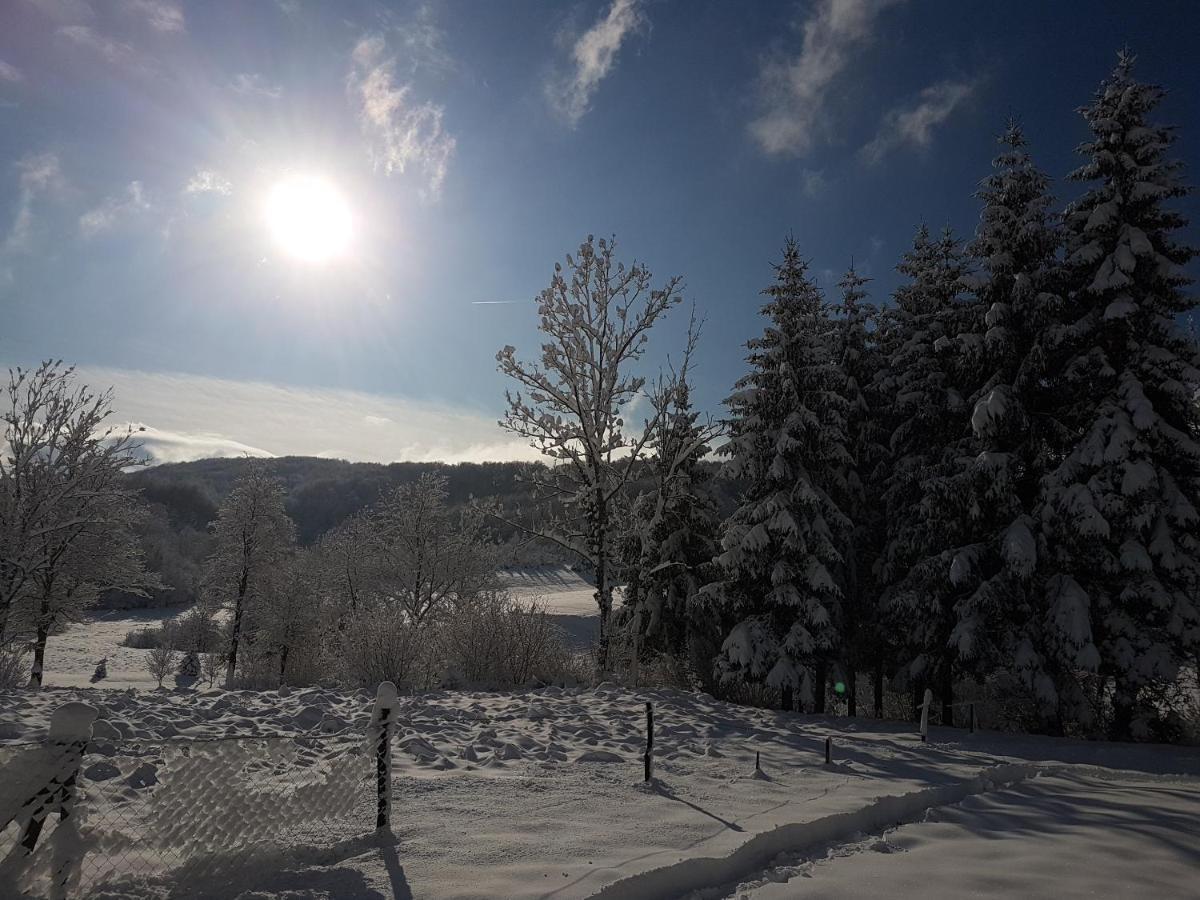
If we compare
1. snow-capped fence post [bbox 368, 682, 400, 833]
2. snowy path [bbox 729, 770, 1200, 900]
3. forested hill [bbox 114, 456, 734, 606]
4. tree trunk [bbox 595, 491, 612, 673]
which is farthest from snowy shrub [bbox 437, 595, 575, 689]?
forested hill [bbox 114, 456, 734, 606]

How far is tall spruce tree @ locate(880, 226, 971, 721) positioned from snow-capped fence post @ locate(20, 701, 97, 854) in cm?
1582

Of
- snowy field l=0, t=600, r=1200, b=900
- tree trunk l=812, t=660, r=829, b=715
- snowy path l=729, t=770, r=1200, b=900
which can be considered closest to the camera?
snowy field l=0, t=600, r=1200, b=900

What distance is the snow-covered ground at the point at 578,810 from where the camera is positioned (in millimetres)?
4086

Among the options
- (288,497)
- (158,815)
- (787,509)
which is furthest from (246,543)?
(158,815)

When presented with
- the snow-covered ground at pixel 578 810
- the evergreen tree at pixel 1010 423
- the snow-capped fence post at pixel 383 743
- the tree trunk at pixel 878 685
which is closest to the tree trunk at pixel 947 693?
the evergreen tree at pixel 1010 423

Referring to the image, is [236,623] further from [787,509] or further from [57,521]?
[787,509]

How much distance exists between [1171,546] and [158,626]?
2261 inches

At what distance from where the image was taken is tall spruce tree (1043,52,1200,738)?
12852mm

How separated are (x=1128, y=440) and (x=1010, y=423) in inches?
91.5

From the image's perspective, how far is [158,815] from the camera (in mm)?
3930

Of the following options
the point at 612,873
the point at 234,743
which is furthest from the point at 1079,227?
the point at 234,743

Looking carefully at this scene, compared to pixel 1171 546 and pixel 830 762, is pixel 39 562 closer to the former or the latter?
A: pixel 830 762

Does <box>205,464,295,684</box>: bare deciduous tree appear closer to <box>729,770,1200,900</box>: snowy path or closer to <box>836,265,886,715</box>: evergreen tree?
<box>836,265,886,715</box>: evergreen tree

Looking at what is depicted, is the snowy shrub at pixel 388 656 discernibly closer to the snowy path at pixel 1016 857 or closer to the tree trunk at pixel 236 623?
the snowy path at pixel 1016 857
